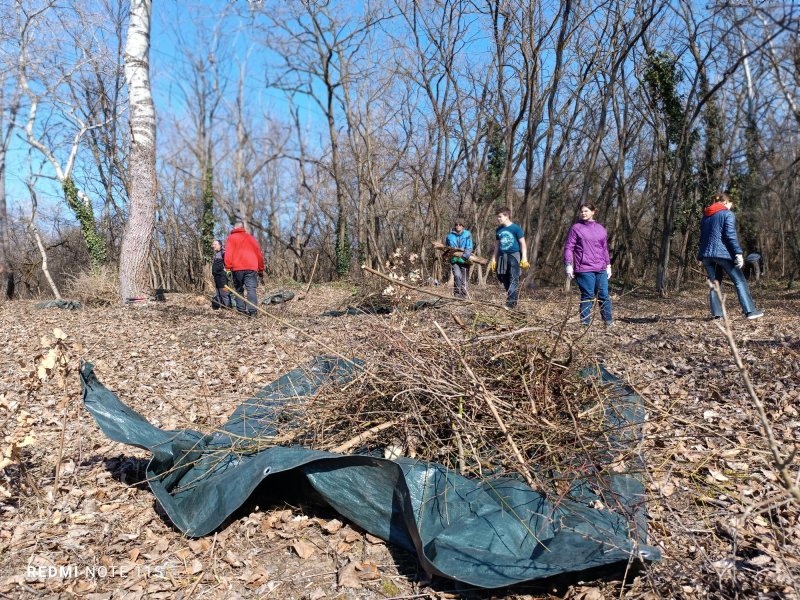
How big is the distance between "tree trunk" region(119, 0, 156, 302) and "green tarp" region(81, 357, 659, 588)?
7.11 m

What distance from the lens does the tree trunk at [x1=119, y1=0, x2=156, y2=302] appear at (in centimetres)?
976

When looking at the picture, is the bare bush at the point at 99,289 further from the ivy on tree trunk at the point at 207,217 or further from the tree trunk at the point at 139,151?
the ivy on tree trunk at the point at 207,217

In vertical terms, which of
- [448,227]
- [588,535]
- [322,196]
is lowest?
[588,535]

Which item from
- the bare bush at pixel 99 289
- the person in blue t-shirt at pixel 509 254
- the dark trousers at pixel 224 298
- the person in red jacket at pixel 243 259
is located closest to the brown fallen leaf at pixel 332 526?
the person in blue t-shirt at pixel 509 254

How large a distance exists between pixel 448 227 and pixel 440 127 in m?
5.68

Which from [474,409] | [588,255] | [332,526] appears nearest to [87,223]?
[588,255]

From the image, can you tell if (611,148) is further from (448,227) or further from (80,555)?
(80,555)

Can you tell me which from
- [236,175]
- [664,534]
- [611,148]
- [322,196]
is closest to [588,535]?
[664,534]

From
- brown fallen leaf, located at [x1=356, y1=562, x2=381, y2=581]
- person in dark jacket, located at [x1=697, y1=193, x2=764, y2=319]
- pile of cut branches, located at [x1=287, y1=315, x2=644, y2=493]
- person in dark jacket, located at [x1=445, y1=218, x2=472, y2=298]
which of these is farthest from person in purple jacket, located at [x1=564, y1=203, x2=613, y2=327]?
brown fallen leaf, located at [x1=356, y1=562, x2=381, y2=581]

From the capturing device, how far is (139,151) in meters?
9.77

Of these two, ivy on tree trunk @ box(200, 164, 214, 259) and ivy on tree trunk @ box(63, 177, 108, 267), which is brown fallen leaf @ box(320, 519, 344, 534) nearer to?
ivy on tree trunk @ box(63, 177, 108, 267)

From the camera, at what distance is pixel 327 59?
65.9 ft

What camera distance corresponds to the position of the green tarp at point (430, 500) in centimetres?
239

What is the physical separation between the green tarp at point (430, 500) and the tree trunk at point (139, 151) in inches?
280
